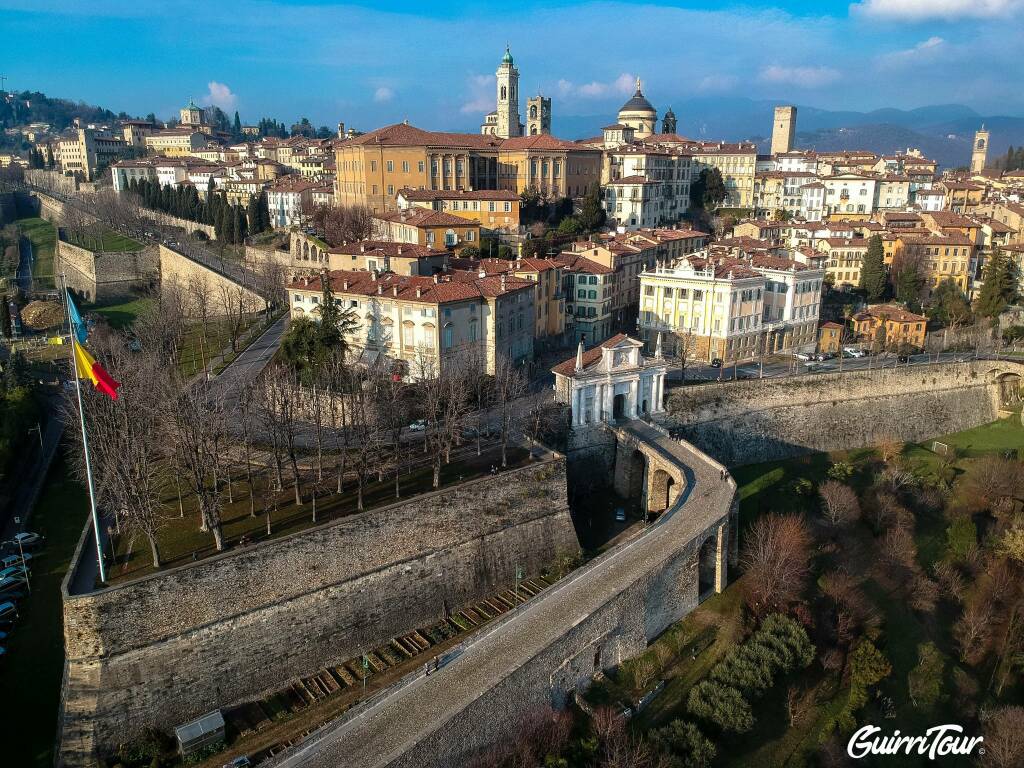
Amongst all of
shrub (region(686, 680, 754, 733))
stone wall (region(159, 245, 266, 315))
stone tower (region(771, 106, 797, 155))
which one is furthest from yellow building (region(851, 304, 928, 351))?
stone tower (region(771, 106, 797, 155))

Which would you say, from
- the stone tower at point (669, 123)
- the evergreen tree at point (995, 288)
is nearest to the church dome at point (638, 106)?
the stone tower at point (669, 123)

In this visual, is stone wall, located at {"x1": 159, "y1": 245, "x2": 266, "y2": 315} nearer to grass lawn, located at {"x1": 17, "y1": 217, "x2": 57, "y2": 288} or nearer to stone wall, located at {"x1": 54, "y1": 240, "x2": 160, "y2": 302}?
stone wall, located at {"x1": 54, "y1": 240, "x2": 160, "y2": 302}

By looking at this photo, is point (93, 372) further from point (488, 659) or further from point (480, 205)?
point (480, 205)

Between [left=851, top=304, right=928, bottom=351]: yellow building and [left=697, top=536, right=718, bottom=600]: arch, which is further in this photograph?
[left=851, top=304, right=928, bottom=351]: yellow building

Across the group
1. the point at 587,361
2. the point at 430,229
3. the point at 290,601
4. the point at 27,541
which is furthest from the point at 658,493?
the point at 430,229

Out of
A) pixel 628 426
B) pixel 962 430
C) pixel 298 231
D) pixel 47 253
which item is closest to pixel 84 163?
pixel 47 253

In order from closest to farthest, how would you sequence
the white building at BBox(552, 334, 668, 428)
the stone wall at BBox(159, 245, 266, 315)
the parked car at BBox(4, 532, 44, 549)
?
1. the parked car at BBox(4, 532, 44, 549)
2. the white building at BBox(552, 334, 668, 428)
3. the stone wall at BBox(159, 245, 266, 315)
